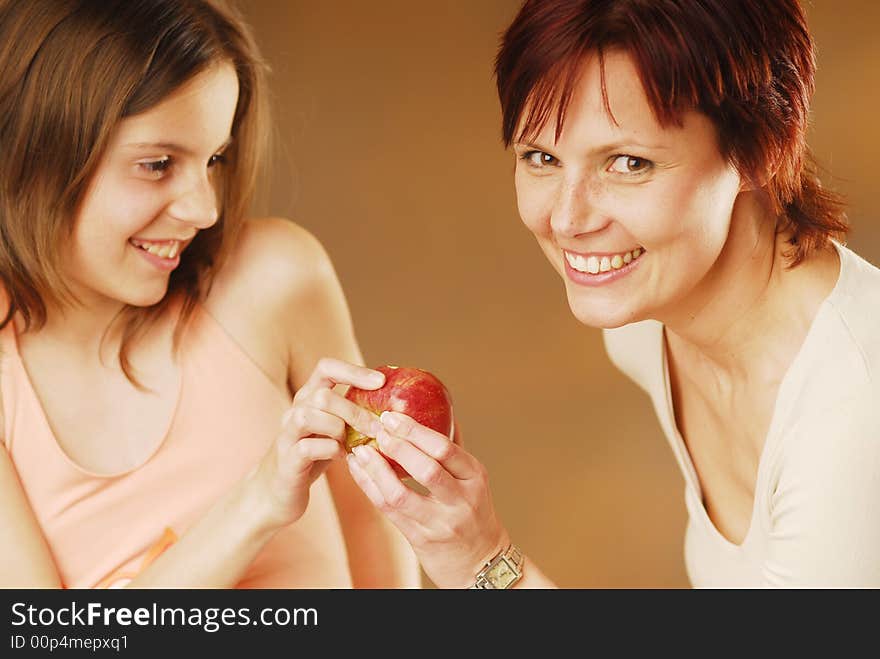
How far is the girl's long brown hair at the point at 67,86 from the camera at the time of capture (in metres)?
1.44

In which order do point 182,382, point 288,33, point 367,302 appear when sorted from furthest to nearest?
point 367,302 < point 288,33 < point 182,382

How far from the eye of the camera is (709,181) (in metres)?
1.21

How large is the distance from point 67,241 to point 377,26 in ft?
4.23

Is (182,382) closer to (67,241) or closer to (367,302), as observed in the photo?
(67,241)

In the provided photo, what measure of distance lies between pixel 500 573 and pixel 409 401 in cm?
23

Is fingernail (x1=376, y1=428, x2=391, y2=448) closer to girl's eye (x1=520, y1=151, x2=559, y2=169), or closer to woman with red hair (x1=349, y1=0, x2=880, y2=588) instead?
woman with red hair (x1=349, y1=0, x2=880, y2=588)

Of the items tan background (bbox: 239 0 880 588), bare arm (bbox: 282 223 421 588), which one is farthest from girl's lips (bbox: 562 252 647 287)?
tan background (bbox: 239 0 880 588)

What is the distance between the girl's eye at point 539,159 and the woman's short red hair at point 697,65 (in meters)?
0.03

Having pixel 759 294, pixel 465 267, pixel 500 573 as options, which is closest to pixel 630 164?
pixel 759 294

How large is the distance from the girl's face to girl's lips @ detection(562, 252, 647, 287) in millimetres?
525

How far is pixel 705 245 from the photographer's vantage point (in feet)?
4.12

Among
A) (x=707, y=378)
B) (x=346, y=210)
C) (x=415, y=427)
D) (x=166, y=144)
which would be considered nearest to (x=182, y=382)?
(x=166, y=144)

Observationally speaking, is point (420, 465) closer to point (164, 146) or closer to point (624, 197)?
point (624, 197)

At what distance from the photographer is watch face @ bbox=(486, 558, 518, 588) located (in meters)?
1.32
